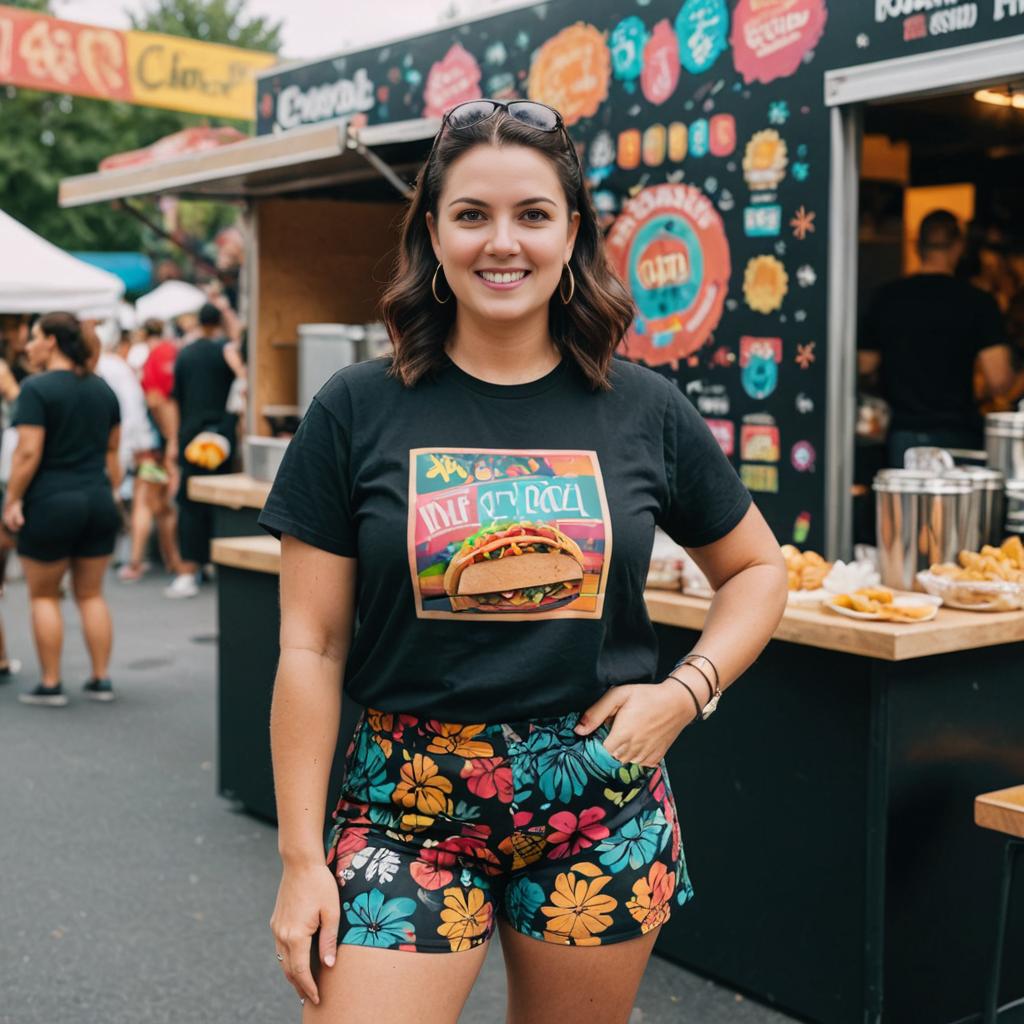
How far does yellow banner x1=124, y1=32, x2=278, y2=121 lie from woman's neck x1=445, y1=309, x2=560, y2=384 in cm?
1482

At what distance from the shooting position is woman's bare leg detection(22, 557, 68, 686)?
7238mm

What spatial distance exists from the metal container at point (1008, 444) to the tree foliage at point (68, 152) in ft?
85.7

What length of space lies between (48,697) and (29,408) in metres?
1.51

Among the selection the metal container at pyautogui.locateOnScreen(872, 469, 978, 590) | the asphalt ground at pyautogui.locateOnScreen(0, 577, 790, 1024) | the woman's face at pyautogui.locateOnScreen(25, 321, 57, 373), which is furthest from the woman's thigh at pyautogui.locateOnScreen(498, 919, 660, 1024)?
the woman's face at pyautogui.locateOnScreen(25, 321, 57, 373)

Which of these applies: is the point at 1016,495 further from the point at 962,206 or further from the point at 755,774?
the point at 962,206

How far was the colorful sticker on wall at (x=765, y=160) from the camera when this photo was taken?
566 cm

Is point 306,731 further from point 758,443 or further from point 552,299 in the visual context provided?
point 758,443

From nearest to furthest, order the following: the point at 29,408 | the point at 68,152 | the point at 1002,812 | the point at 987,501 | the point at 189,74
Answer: the point at 1002,812 < the point at 987,501 < the point at 29,408 < the point at 189,74 < the point at 68,152

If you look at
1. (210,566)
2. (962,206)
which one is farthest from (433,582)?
(210,566)

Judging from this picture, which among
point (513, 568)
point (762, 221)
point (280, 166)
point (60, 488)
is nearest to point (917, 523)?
point (762, 221)

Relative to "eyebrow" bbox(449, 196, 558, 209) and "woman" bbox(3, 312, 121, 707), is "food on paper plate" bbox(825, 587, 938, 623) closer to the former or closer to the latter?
"eyebrow" bbox(449, 196, 558, 209)

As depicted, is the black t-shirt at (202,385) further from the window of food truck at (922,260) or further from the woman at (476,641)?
the woman at (476,641)

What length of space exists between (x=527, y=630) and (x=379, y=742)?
0.27 metres

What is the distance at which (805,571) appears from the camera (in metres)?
4.00
